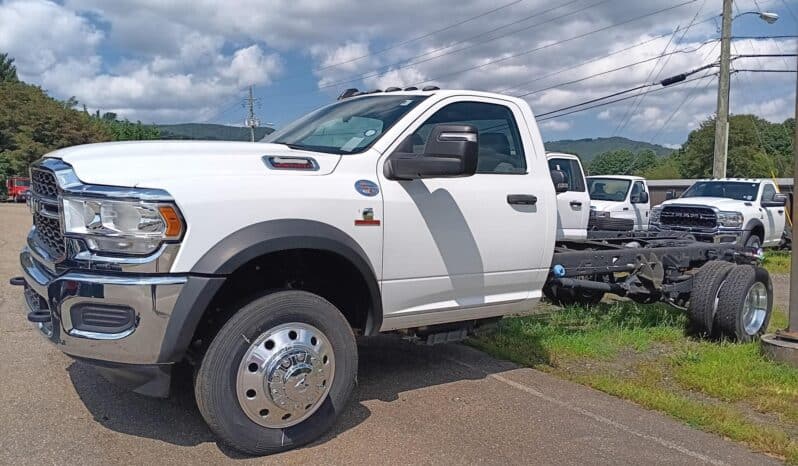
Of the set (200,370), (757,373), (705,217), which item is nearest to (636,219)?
(705,217)

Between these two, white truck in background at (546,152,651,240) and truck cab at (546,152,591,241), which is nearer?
truck cab at (546,152,591,241)

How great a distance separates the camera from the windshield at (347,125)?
14.7ft

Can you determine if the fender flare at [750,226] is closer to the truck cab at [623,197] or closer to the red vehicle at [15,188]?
the truck cab at [623,197]

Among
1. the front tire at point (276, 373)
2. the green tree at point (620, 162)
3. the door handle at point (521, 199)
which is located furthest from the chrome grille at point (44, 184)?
the green tree at point (620, 162)

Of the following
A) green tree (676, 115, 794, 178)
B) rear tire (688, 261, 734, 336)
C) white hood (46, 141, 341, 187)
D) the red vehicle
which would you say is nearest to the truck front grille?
A: rear tire (688, 261, 734, 336)

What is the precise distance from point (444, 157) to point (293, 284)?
3.87 feet

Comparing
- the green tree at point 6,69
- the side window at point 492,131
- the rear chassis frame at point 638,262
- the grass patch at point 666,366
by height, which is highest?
the green tree at point 6,69

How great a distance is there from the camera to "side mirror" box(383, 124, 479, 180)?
13.2 ft

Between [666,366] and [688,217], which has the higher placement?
[688,217]

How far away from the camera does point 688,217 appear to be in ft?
48.5

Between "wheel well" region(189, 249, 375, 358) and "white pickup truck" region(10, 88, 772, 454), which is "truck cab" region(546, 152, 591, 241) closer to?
"white pickup truck" region(10, 88, 772, 454)

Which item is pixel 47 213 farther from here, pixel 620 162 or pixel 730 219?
pixel 620 162

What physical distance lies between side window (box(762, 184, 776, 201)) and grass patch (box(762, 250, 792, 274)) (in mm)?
1373

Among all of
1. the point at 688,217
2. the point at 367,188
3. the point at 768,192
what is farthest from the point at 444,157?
the point at 768,192
